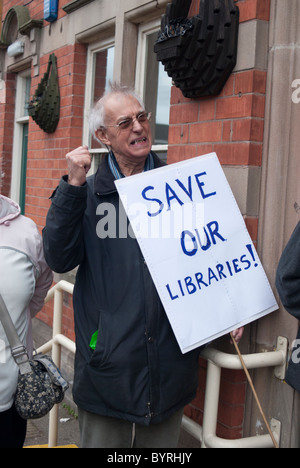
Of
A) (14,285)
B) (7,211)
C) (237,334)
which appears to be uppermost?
(7,211)

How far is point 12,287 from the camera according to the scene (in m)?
2.17

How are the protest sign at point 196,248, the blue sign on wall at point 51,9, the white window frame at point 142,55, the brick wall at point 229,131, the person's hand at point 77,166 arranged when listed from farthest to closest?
the blue sign on wall at point 51,9 < the white window frame at point 142,55 < the brick wall at point 229,131 < the protest sign at point 196,248 < the person's hand at point 77,166

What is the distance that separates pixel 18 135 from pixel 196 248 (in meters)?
4.91

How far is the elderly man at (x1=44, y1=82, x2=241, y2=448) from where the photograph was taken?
7.36ft

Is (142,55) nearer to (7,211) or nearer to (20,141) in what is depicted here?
(7,211)

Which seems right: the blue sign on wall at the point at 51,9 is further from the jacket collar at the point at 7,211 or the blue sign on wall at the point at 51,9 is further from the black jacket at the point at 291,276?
the black jacket at the point at 291,276

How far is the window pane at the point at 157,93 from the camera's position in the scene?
3.86 metres

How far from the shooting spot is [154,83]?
4.02 meters

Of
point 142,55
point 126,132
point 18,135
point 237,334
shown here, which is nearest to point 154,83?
point 142,55

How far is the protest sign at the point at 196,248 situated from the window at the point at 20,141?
465 cm

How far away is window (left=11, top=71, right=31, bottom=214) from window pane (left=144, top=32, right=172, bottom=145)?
295cm

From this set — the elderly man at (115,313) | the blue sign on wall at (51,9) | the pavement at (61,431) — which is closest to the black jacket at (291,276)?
the elderly man at (115,313)
